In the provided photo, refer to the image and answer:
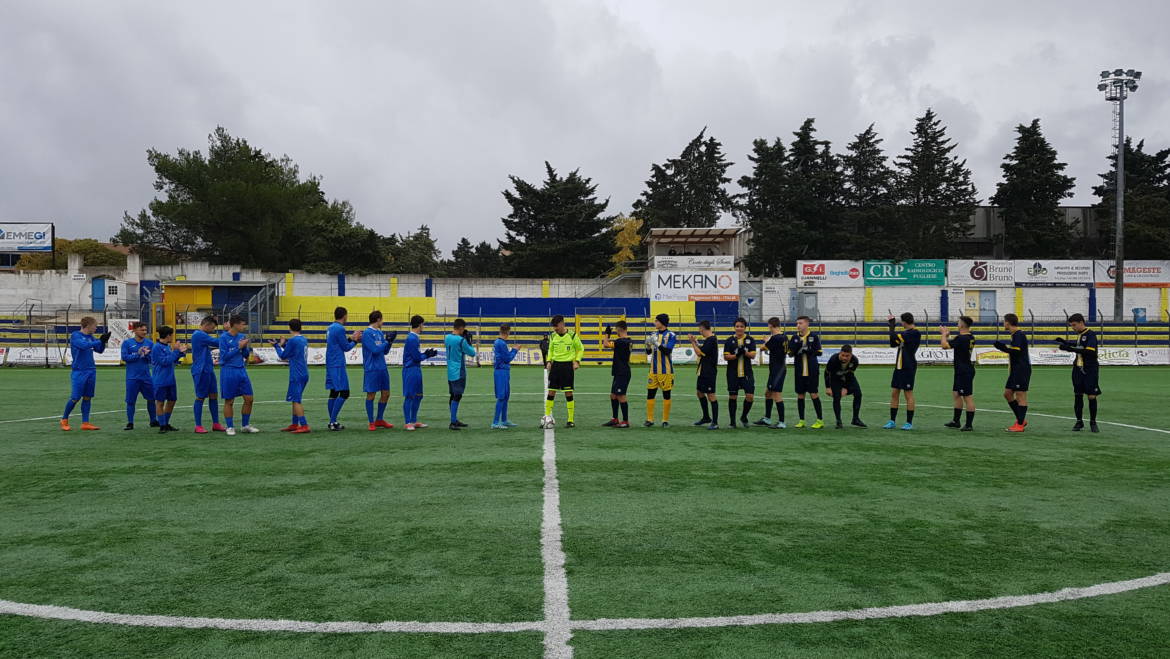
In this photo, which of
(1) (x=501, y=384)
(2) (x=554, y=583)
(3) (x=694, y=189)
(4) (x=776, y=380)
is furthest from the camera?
(3) (x=694, y=189)

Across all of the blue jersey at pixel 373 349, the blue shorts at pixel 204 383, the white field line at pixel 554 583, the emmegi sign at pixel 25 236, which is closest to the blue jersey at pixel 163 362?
the blue shorts at pixel 204 383

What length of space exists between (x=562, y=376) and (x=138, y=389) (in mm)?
7302

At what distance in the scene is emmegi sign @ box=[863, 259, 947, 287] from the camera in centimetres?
4941

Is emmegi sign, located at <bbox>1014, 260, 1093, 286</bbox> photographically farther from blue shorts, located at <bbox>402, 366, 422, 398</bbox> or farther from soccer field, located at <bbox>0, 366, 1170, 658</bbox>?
blue shorts, located at <bbox>402, 366, 422, 398</bbox>

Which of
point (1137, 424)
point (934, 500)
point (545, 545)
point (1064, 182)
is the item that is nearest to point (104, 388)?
point (545, 545)

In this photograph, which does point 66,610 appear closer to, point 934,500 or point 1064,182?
point 934,500

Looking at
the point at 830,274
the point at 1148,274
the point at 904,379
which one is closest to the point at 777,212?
the point at 830,274

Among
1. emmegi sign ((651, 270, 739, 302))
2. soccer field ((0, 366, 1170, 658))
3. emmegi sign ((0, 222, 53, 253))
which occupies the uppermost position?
emmegi sign ((0, 222, 53, 253))

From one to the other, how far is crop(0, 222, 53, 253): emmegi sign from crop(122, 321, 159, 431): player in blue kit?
53.9m

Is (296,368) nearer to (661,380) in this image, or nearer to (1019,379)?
(661,380)

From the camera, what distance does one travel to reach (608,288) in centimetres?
5353

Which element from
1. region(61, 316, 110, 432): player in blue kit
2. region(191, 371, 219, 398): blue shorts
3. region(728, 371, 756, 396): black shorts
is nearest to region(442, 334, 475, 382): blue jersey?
region(191, 371, 219, 398): blue shorts

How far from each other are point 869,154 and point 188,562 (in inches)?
2483

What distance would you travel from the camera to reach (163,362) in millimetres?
11891
